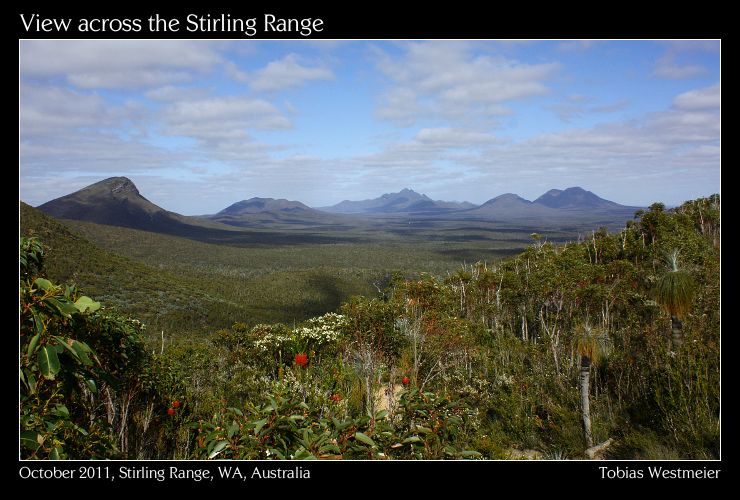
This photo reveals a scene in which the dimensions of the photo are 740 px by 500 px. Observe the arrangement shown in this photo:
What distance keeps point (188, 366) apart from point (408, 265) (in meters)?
96.2

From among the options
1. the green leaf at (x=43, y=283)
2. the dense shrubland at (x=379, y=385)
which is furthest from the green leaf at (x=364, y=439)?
the green leaf at (x=43, y=283)

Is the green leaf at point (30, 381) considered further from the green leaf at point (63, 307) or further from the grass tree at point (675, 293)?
the grass tree at point (675, 293)

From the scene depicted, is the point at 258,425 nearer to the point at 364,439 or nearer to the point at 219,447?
the point at 219,447

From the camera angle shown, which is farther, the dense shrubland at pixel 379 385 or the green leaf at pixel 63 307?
the dense shrubland at pixel 379 385

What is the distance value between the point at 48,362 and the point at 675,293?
8.45 m

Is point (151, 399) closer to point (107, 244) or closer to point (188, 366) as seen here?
point (188, 366)

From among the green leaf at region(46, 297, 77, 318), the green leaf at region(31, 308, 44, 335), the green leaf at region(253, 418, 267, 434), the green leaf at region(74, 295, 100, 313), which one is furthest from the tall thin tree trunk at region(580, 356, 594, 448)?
the green leaf at region(31, 308, 44, 335)

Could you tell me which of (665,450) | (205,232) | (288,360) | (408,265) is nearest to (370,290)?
(408,265)

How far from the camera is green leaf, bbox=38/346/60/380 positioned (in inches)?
86.7

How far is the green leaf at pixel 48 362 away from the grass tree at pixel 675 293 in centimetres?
811

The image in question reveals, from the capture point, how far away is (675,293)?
24.3ft

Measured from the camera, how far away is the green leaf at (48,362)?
220 cm

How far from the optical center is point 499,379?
1008 centimetres

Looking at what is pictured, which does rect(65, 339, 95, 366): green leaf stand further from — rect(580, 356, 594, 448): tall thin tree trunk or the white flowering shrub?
the white flowering shrub
